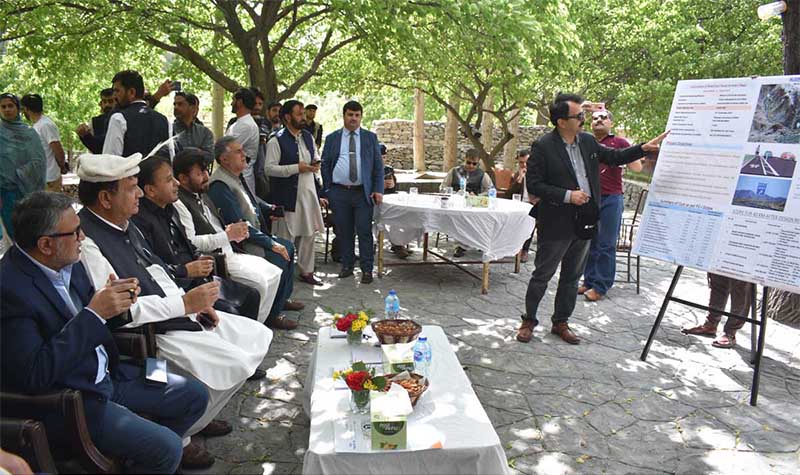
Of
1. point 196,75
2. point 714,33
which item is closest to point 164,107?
point 196,75

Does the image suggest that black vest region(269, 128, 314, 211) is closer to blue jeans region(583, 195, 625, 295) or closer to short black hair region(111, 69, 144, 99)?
short black hair region(111, 69, 144, 99)

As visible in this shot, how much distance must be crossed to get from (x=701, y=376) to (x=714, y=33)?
1157cm

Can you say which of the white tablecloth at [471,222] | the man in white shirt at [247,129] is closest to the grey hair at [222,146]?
the man in white shirt at [247,129]

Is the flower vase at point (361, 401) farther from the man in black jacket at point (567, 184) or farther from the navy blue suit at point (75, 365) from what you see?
the man in black jacket at point (567, 184)

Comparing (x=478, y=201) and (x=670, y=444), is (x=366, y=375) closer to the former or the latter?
(x=670, y=444)

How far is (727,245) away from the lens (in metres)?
3.73

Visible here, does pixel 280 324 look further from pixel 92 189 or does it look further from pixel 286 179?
pixel 92 189

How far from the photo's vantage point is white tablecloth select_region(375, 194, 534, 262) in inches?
232

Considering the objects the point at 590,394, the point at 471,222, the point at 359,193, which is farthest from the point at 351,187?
the point at 590,394

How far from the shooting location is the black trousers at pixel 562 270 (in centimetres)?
447

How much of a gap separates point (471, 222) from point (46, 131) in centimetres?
470

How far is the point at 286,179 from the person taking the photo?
5.93 m

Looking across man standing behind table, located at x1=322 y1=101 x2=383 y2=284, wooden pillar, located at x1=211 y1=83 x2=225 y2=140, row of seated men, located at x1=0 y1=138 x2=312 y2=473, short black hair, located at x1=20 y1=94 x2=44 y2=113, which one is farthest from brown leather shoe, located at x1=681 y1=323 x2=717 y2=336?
wooden pillar, located at x1=211 y1=83 x2=225 y2=140

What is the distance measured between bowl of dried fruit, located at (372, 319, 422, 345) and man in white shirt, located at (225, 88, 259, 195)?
3.03 meters
